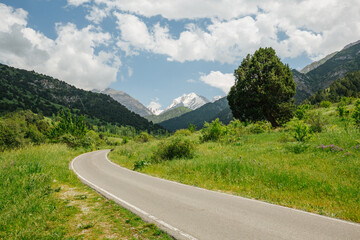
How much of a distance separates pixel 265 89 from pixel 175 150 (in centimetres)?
1758

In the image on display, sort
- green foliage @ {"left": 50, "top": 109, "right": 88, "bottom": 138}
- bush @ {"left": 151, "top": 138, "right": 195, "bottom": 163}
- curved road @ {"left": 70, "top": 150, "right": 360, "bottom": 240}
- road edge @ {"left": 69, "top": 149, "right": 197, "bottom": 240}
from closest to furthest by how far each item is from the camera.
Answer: curved road @ {"left": 70, "top": 150, "right": 360, "bottom": 240} → road edge @ {"left": 69, "top": 149, "right": 197, "bottom": 240} → bush @ {"left": 151, "top": 138, "right": 195, "bottom": 163} → green foliage @ {"left": 50, "top": 109, "right": 88, "bottom": 138}

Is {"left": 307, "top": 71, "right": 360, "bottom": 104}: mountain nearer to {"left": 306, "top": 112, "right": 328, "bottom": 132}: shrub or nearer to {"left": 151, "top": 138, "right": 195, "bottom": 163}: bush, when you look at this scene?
{"left": 306, "top": 112, "right": 328, "bottom": 132}: shrub

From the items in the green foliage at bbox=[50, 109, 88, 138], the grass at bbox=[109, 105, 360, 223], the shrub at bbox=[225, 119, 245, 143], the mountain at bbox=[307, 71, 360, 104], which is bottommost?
the grass at bbox=[109, 105, 360, 223]

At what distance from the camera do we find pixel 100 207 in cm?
792

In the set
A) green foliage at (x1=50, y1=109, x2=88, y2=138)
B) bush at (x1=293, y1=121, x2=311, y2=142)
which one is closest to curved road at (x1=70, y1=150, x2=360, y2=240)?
bush at (x1=293, y1=121, x2=311, y2=142)

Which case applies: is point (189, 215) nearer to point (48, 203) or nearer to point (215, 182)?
point (215, 182)

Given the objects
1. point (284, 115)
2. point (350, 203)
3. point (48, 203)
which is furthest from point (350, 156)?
point (284, 115)

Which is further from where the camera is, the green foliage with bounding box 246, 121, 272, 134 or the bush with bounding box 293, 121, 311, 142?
the green foliage with bounding box 246, 121, 272, 134

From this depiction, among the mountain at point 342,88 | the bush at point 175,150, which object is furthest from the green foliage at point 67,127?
the mountain at point 342,88

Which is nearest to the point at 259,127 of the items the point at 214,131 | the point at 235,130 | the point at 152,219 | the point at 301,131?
the point at 235,130

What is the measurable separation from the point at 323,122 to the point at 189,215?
70.1ft

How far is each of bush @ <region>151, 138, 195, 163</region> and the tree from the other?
49.2ft

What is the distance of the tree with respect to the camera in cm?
2755

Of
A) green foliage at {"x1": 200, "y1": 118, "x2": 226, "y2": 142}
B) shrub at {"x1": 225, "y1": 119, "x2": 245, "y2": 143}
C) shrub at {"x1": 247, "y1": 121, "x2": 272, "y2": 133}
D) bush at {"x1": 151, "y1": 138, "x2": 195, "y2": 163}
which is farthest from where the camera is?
shrub at {"x1": 247, "y1": 121, "x2": 272, "y2": 133}
